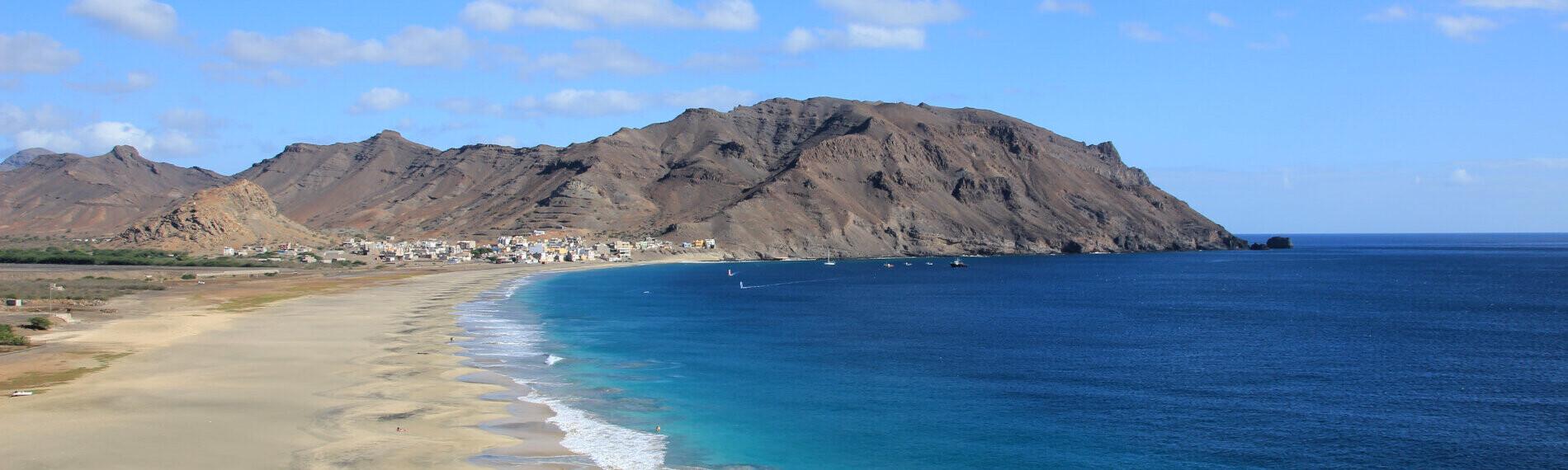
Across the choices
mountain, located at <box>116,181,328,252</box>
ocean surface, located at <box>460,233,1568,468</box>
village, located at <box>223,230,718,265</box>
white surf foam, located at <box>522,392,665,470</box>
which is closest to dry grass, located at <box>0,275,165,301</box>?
ocean surface, located at <box>460,233,1568,468</box>

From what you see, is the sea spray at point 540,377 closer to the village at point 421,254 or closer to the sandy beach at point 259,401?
the sandy beach at point 259,401

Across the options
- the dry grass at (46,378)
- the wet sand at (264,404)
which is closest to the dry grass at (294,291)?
the wet sand at (264,404)

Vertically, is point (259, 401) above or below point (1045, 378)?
above

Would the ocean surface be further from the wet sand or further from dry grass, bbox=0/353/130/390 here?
dry grass, bbox=0/353/130/390

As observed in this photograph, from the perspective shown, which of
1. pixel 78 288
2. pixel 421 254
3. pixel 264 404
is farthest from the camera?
pixel 421 254

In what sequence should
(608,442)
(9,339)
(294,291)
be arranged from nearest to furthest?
(608,442), (9,339), (294,291)

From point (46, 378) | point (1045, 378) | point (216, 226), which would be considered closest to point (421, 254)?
point (216, 226)

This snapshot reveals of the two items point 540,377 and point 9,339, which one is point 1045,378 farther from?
point 9,339
